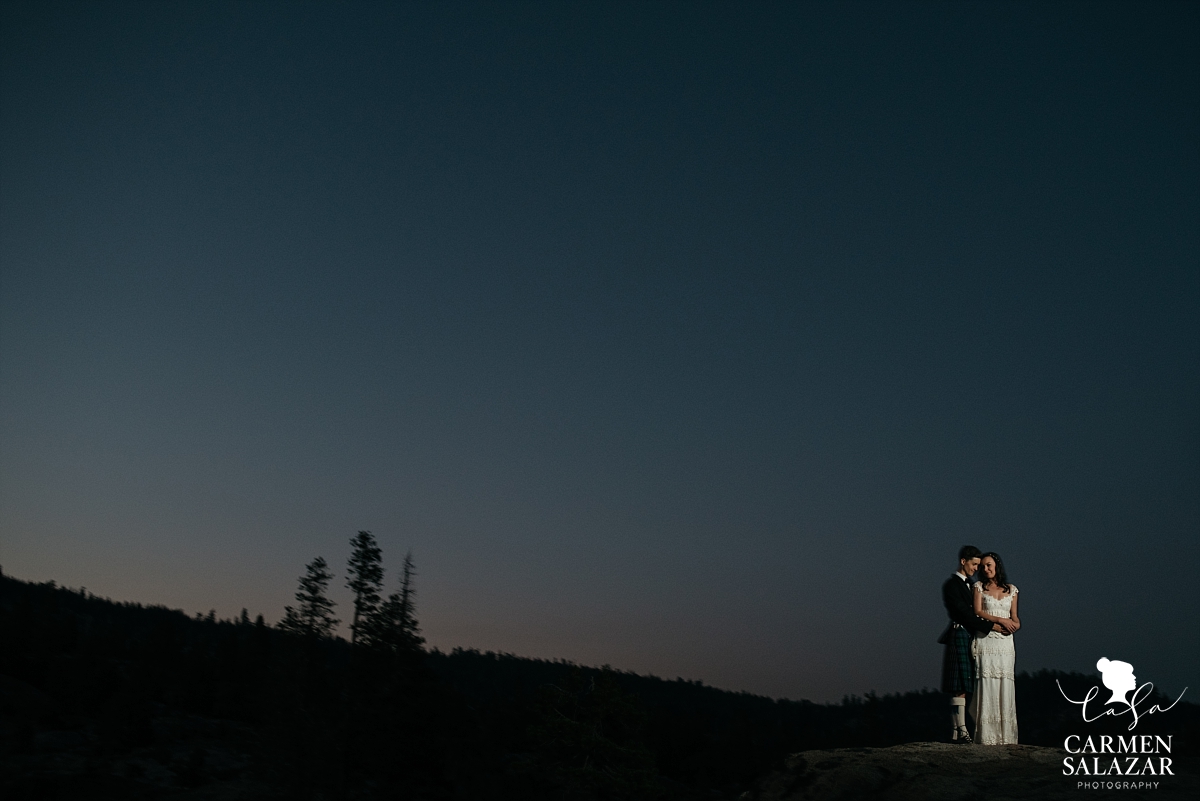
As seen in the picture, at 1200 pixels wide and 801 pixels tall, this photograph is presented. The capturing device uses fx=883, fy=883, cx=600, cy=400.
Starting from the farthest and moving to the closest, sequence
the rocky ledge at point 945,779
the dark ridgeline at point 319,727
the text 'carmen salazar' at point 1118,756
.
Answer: the dark ridgeline at point 319,727, the text 'carmen salazar' at point 1118,756, the rocky ledge at point 945,779

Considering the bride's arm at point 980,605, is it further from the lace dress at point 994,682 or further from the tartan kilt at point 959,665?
the tartan kilt at point 959,665

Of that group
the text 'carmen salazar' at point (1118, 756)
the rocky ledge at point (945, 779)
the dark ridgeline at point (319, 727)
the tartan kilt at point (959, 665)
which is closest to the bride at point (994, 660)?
the tartan kilt at point (959, 665)

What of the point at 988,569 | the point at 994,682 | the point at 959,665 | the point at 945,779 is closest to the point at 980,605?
the point at 988,569

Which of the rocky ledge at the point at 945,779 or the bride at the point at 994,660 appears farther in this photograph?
the bride at the point at 994,660

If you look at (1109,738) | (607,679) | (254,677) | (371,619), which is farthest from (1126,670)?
(254,677)

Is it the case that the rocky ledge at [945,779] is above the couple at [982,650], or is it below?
below

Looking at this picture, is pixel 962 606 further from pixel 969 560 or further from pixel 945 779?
pixel 945 779

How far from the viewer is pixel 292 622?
2179 inches

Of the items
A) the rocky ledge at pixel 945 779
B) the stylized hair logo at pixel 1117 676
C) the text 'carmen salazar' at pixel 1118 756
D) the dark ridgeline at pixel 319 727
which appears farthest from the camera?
the dark ridgeline at pixel 319 727

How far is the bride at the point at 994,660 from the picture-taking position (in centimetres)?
1325

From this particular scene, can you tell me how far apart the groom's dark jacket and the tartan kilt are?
0.18 meters

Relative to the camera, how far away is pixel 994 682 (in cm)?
1337

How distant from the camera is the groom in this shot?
13.5 meters

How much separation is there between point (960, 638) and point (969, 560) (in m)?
1.22
